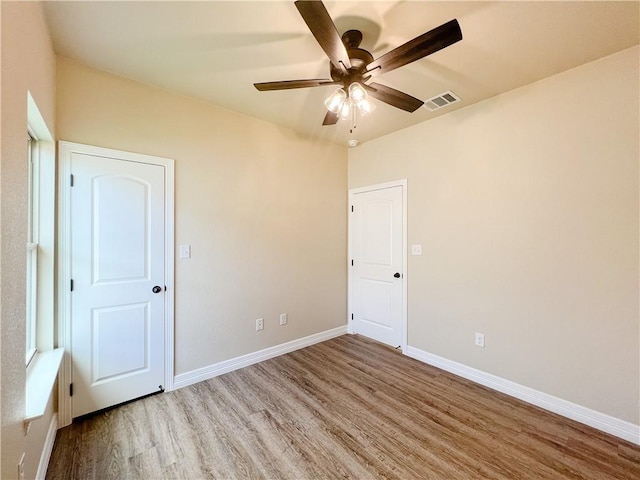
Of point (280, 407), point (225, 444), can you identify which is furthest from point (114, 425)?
point (280, 407)

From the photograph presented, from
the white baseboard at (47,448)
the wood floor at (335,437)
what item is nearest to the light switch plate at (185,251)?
the wood floor at (335,437)

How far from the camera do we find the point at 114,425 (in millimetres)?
2023

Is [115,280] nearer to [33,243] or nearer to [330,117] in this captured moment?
[33,243]

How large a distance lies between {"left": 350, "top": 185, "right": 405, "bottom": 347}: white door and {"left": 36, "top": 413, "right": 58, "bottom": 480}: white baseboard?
10.0 ft

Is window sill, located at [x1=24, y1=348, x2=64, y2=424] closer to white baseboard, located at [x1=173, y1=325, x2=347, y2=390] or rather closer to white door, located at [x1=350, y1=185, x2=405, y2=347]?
white baseboard, located at [x1=173, y1=325, x2=347, y2=390]

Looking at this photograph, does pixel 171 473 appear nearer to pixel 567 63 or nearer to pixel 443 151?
pixel 443 151

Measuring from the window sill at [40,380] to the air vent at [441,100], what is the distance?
3447 mm

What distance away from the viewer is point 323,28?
132cm

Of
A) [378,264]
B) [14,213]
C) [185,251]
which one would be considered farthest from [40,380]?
[378,264]

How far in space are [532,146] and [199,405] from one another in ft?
11.6

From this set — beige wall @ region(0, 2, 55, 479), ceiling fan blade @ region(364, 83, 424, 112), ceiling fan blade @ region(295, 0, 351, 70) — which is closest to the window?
beige wall @ region(0, 2, 55, 479)

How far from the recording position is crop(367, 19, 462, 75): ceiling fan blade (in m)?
1.30

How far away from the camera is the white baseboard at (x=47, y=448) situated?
155 centimetres

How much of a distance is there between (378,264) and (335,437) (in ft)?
6.79
